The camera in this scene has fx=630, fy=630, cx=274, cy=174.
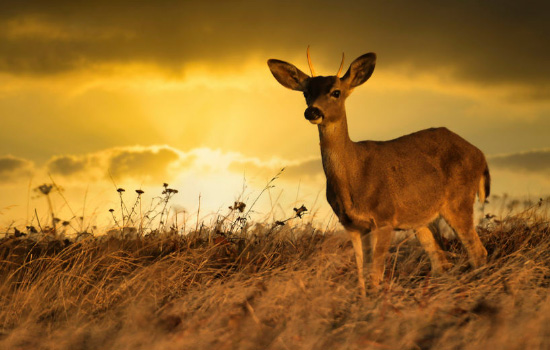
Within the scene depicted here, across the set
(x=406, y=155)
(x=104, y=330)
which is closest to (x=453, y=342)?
(x=104, y=330)

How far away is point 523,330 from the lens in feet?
15.8

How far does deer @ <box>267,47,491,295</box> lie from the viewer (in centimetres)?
751

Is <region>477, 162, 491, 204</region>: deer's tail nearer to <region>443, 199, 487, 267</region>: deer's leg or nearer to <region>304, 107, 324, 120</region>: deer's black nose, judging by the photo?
<region>443, 199, 487, 267</region>: deer's leg

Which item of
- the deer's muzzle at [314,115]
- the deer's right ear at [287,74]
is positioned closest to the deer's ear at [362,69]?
the deer's right ear at [287,74]

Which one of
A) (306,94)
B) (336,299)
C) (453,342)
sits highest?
(306,94)

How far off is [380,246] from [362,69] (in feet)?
7.94

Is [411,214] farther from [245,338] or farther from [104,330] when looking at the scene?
[104,330]

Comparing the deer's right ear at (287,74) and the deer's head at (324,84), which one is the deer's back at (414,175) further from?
the deer's right ear at (287,74)

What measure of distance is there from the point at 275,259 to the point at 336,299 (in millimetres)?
2146

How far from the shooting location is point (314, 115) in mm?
7176

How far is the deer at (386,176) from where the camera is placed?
751 cm

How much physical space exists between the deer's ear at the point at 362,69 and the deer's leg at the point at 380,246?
6.58 ft

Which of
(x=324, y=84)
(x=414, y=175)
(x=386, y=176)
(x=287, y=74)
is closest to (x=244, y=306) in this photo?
(x=386, y=176)

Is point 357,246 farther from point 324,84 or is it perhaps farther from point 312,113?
point 324,84
